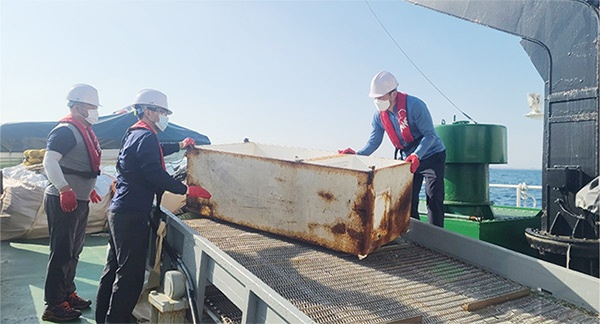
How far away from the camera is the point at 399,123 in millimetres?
4152

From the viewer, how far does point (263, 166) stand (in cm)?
346

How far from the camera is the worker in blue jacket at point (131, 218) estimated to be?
9.82 feet

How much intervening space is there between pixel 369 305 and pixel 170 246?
1.65m

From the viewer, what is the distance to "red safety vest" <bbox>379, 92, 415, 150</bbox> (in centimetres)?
407

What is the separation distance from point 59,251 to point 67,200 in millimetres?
502

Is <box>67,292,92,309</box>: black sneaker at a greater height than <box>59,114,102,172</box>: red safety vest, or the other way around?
<box>59,114,102,172</box>: red safety vest

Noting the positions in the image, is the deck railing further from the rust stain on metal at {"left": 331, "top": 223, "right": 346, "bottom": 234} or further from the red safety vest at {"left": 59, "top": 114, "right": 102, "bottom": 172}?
the red safety vest at {"left": 59, "top": 114, "right": 102, "bottom": 172}

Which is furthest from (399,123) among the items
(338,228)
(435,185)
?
(338,228)

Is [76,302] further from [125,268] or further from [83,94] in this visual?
[83,94]

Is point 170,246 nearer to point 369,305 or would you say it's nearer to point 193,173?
point 193,173

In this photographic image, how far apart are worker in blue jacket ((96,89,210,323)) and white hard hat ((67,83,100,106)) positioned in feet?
2.81

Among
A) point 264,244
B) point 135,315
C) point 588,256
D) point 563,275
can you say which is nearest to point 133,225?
point 135,315

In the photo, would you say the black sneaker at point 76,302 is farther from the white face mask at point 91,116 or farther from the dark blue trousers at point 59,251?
the white face mask at point 91,116

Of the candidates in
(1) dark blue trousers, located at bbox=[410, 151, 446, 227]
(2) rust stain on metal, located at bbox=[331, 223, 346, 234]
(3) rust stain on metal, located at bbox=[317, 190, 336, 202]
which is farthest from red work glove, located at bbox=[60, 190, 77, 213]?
(1) dark blue trousers, located at bbox=[410, 151, 446, 227]
